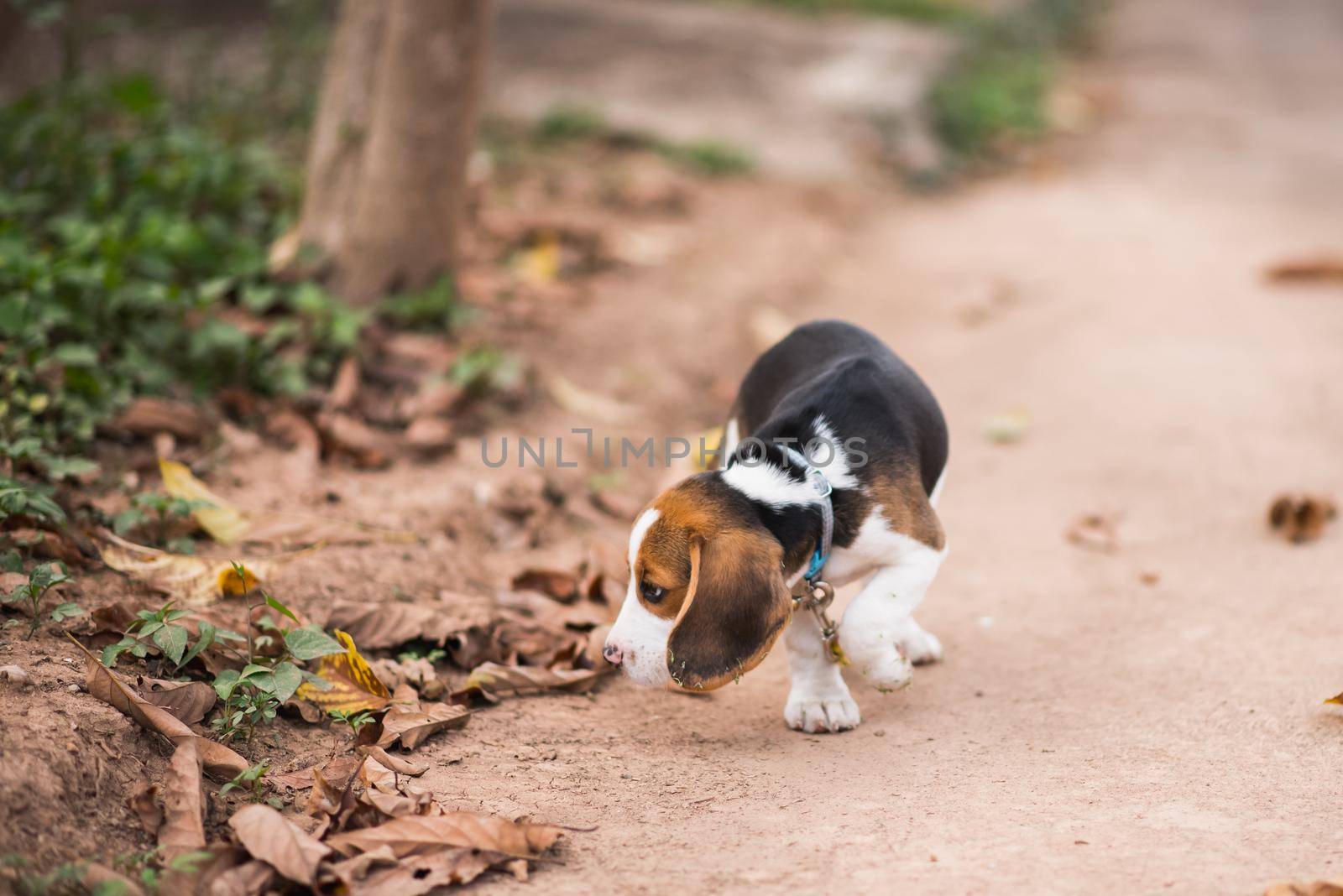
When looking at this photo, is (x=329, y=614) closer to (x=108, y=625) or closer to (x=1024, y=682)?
(x=108, y=625)

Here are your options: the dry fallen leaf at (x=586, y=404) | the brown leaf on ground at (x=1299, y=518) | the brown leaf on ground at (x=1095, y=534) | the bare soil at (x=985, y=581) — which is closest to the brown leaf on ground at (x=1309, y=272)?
the bare soil at (x=985, y=581)

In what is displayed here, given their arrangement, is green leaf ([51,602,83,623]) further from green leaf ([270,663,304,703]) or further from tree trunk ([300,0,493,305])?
tree trunk ([300,0,493,305])

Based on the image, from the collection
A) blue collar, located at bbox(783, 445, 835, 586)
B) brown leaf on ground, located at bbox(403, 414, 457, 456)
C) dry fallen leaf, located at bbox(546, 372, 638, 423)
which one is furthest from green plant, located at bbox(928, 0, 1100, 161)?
blue collar, located at bbox(783, 445, 835, 586)

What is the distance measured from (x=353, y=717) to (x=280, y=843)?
2.46 feet

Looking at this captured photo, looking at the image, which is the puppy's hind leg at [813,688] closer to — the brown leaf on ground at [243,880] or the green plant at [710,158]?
the brown leaf on ground at [243,880]

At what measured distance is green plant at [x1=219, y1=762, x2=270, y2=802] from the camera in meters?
2.91

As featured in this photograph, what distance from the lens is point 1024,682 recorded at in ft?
12.8

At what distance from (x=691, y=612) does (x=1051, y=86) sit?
11.9 meters

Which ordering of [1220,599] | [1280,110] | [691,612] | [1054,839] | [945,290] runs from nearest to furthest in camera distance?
[1054,839]
[691,612]
[1220,599]
[945,290]
[1280,110]

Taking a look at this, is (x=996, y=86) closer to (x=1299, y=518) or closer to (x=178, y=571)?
(x=1299, y=518)

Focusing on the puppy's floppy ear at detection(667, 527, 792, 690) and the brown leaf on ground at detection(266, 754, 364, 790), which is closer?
the brown leaf on ground at detection(266, 754, 364, 790)

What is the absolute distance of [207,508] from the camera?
164 inches

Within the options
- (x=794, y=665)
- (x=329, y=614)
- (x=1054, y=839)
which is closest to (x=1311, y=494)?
(x=794, y=665)

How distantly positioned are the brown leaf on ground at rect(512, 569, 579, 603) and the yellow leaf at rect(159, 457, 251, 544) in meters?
0.97
